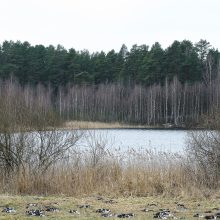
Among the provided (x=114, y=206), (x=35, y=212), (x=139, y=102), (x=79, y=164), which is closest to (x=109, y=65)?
(x=139, y=102)

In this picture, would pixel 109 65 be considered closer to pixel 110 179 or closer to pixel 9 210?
pixel 110 179

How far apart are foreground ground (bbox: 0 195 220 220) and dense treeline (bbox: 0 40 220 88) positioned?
65800 millimetres

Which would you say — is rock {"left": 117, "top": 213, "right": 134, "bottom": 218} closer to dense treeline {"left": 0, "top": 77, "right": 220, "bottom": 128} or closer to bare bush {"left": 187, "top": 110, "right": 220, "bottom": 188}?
bare bush {"left": 187, "top": 110, "right": 220, "bottom": 188}

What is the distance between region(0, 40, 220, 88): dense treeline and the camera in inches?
3059

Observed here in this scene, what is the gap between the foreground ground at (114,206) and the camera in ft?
30.2

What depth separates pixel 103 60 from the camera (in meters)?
89.9

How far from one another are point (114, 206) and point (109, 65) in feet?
261

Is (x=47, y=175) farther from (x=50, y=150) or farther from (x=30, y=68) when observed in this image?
(x=30, y=68)

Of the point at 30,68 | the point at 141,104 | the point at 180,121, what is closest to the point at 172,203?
the point at 180,121

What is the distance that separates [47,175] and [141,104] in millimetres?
61896

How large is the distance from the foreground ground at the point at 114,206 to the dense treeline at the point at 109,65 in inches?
2591

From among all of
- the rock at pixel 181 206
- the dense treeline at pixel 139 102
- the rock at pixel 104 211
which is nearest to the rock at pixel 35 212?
the rock at pixel 104 211

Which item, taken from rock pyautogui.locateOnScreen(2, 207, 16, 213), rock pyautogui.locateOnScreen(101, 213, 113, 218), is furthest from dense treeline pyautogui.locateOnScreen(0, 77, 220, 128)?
rock pyautogui.locateOnScreen(101, 213, 113, 218)

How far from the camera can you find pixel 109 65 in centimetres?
8969
